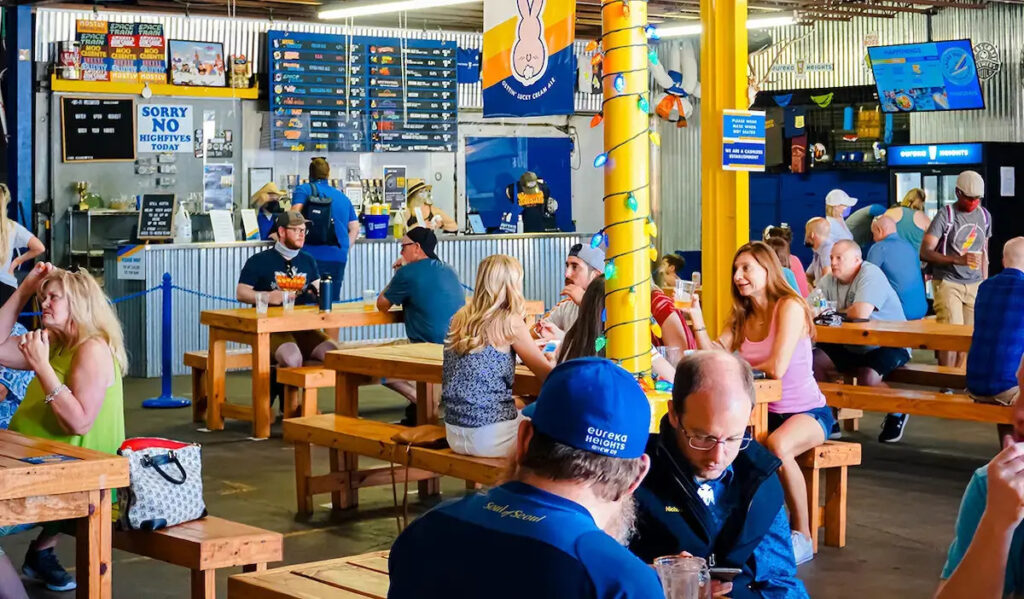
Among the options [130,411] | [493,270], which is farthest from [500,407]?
[130,411]

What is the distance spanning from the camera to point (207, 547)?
15.5 ft

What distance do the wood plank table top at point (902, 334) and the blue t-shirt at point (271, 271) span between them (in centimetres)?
370

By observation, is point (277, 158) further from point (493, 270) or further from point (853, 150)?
point (493, 270)

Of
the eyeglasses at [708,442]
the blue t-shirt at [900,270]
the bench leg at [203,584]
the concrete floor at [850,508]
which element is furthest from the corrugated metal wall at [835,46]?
the eyeglasses at [708,442]

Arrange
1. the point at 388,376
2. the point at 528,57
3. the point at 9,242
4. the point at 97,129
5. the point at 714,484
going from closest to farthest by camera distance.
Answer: the point at 714,484, the point at 528,57, the point at 388,376, the point at 9,242, the point at 97,129

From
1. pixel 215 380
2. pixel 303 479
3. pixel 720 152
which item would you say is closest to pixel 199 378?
pixel 215 380

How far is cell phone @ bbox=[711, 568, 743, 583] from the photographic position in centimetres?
336

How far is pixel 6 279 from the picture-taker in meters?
10.5

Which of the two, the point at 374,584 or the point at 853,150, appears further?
the point at 853,150

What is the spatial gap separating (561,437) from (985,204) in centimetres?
1422

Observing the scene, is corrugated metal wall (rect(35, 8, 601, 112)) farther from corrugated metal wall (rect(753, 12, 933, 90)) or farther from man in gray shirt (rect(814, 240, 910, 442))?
man in gray shirt (rect(814, 240, 910, 442))

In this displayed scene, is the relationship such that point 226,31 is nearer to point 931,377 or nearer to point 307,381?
point 307,381

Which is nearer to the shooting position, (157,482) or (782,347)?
(157,482)

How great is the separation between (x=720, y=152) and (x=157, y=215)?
5856mm
